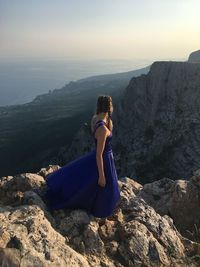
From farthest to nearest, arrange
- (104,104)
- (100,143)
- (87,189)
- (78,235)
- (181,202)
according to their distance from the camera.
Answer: (181,202)
(87,189)
(104,104)
(100,143)
(78,235)

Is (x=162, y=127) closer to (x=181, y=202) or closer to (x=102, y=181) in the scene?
(x=181, y=202)

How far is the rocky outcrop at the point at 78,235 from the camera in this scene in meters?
9.67

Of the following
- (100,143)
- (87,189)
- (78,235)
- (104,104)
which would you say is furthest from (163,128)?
(78,235)

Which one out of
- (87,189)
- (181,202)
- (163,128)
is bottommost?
(163,128)

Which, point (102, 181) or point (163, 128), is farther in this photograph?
point (163, 128)

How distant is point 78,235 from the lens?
11375 mm

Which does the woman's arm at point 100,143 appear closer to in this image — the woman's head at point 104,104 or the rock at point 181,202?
the woman's head at point 104,104

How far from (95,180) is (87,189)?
0.36 m

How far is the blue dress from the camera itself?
12328 millimetres

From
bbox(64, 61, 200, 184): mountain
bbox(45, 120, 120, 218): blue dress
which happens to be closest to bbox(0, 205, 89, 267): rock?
bbox(45, 120, 120, 218): blue dress

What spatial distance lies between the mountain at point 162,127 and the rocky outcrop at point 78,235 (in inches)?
2174

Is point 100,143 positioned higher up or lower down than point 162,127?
higher up

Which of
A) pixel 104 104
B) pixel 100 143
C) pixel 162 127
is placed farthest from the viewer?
pixel 162 127

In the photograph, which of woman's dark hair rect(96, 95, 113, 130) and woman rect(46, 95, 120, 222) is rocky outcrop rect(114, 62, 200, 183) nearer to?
woman rect(46, 95, 120, 222)
